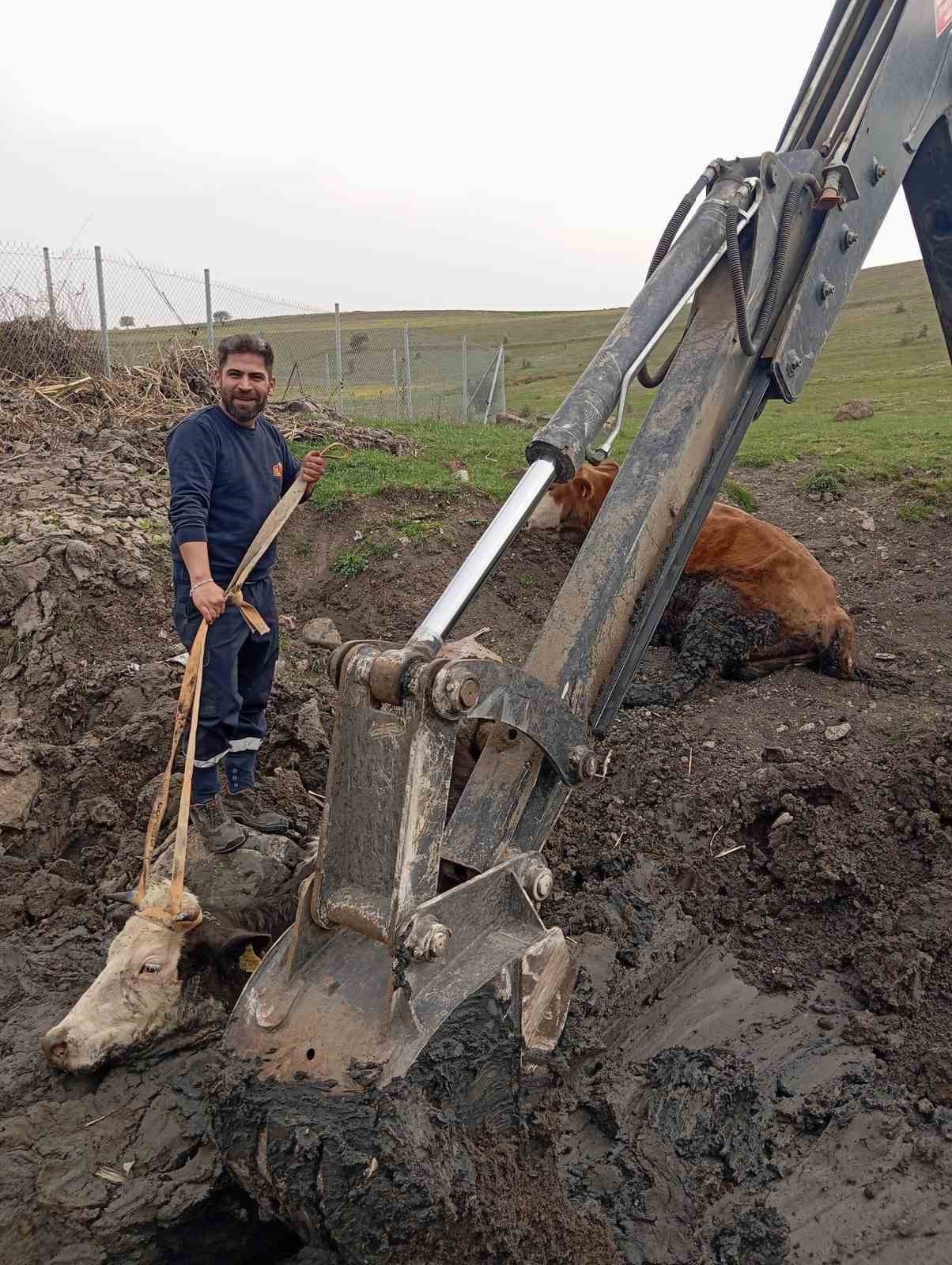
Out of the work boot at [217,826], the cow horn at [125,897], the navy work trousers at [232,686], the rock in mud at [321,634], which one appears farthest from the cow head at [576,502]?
the cow horn at [125,897]

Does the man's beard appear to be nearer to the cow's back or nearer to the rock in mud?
the rock in mud

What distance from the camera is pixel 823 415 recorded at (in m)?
18.2

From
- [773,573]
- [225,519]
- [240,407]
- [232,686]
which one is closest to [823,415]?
[773,573]

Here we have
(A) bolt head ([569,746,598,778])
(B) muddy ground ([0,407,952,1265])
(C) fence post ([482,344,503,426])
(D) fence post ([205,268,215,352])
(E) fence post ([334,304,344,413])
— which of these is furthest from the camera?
(C) fence post ([482,344,503,426])

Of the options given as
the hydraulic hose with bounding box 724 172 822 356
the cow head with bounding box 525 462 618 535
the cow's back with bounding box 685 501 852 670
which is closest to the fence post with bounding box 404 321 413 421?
the cow head with bounding box 525 462 618 535

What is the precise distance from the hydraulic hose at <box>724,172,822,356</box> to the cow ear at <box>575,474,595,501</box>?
13.4 ft

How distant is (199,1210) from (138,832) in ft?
6.81

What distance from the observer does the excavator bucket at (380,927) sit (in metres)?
2.16

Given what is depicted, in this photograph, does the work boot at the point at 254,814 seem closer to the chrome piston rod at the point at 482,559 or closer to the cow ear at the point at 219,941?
the cow ear at the point at 219,941

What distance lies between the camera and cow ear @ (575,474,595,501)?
7.42 metres

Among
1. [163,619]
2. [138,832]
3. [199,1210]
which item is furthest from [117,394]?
[199,1210]

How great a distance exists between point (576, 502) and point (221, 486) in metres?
4.19

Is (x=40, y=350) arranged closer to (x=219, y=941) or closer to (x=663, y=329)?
(x=219, y=941)

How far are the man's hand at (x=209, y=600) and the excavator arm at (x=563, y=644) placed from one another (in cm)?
113
